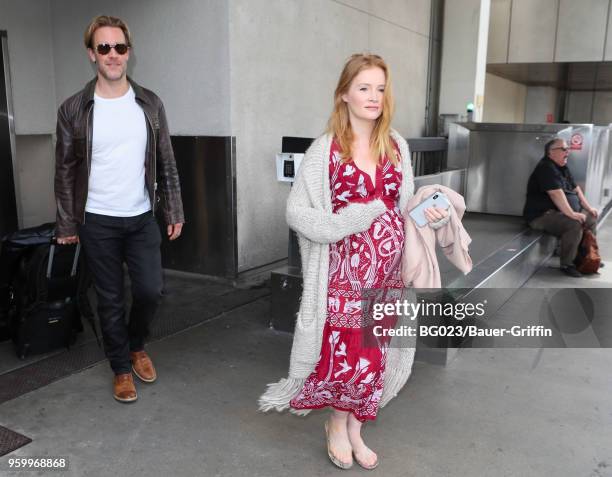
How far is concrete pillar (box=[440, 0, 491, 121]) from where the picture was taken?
31.2ft

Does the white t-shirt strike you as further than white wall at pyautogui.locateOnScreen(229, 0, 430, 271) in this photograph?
No

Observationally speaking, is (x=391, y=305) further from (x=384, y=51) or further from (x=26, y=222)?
(x=384, y=51)

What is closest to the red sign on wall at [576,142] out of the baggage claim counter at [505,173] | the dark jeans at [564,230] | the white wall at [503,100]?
the baggage claim counter at [505,173]

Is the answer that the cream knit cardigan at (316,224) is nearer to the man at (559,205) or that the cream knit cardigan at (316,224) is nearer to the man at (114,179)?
the man at (114,179)

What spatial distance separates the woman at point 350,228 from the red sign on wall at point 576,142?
18.5ft

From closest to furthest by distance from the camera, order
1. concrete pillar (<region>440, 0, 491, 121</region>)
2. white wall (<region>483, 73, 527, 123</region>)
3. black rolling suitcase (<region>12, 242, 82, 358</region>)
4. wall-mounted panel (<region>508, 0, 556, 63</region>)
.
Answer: black rolling suitcase (<region>12, 242, 82, 358</region>)
concrete pillar (<region>440, 0, 491, 121</region>)
wall-mounted panel (<region>508, 0, 556, 63</region>)
white wall (<region>483, 73, 527, 123</region>)

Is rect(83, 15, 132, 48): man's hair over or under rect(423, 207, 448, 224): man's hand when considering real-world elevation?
over

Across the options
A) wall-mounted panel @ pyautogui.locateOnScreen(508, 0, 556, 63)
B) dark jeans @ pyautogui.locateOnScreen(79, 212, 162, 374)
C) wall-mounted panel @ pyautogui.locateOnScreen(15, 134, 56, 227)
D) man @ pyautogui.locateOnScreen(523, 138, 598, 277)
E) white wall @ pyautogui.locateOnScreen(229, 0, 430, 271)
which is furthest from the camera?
wall-mounted panel @ pyautogui.locateOnScreen(508, 0, 556, 63)

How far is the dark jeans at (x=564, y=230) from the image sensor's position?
612 centimetres

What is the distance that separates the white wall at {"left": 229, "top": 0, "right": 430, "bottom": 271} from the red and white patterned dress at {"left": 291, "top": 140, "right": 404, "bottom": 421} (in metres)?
→ 3.24

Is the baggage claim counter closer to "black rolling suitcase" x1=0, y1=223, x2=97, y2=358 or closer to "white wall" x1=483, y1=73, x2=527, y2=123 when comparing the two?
"black rolling suitcase" x1=0, y1=223, x2=97, y2=358

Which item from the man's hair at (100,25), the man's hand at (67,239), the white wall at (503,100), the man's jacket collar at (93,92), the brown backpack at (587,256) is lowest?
the brown backpack at (587,256)

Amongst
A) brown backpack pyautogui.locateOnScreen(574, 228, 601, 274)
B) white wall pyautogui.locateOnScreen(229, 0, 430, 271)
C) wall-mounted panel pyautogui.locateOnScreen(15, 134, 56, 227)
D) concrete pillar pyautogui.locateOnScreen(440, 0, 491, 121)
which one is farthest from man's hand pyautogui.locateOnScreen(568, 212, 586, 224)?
wall-mounted panel pyautogui.locateOnScreen(15, 134, 56, 227)

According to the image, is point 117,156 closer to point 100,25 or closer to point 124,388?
point 100,25
